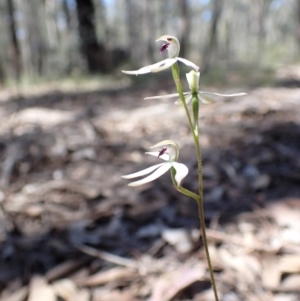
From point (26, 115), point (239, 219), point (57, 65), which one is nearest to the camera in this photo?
point (239, 219)

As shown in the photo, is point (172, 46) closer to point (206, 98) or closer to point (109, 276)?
point (206, 98)

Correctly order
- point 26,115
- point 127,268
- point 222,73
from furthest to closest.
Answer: point 222,73 → point 26,115 → point 127,268

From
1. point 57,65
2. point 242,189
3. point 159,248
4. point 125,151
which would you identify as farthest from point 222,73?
point 57,65

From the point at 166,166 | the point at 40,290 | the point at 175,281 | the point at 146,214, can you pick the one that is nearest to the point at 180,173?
the point at 166,166

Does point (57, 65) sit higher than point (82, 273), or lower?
lower

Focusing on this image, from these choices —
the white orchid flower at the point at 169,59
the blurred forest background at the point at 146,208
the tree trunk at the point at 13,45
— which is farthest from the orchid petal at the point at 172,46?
the tree trunk at the point at 13,45

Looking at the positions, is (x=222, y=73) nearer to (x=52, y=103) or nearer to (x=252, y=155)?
(x=52, y=103)
